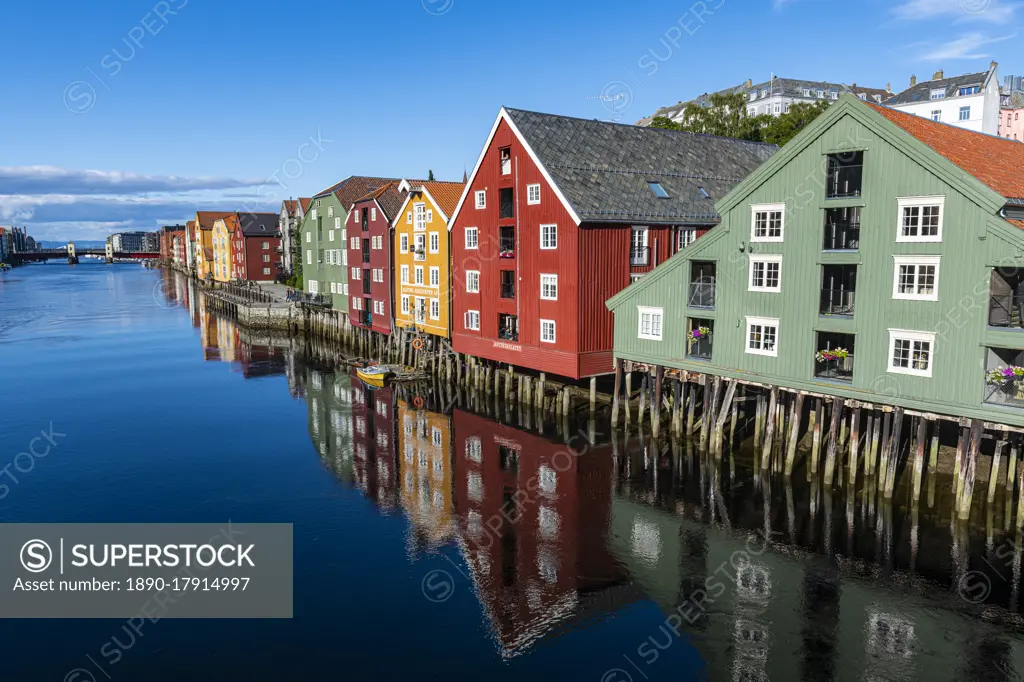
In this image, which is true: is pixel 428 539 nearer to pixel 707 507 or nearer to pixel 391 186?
pixel 707 507

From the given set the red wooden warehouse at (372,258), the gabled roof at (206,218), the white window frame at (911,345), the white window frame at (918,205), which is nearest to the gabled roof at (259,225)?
the gabled roof at (206,218)

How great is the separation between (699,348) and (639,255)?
27.8 ft

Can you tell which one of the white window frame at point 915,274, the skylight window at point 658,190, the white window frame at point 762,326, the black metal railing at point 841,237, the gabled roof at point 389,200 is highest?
the gabled roof at point 389,200

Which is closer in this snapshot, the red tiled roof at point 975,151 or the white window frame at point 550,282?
the red tiled roof at point 975,151

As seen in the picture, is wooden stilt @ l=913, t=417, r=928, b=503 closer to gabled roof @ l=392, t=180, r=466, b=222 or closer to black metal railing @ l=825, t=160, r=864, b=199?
black metal railing @ l=825, t=160, r=864, b=199

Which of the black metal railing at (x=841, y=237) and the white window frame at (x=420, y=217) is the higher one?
the white window frame at (x=420, y=217)

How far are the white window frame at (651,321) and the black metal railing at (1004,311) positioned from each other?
1383cm

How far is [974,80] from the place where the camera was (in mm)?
80438

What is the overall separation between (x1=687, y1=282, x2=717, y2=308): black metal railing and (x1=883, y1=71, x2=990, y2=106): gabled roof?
69472 millimetres

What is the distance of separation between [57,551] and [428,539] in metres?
13.2

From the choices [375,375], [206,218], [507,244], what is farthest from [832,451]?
[206,218]

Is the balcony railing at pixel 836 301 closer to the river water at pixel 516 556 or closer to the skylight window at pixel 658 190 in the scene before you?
the river water at pixel 516 556

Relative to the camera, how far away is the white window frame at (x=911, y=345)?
24.5 m

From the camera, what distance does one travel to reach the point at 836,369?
28.4 m
